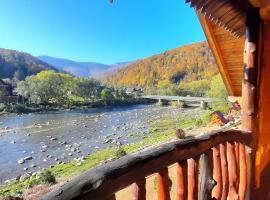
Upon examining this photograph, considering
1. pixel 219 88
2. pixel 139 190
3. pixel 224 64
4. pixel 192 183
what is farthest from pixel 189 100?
pixel 139 190

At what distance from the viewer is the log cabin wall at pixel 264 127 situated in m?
4.44

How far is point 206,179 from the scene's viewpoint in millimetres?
2578

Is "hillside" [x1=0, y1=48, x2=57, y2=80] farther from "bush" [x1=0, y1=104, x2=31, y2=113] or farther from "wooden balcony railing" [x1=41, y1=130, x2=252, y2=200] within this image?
"wooden balcony railing" [x1=41, y1=130, x2=252, y2=200]

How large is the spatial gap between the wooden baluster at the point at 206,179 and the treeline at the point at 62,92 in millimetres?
55373

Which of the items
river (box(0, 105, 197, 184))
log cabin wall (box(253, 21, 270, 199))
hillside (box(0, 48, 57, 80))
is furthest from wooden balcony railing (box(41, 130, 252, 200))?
hillside (box(0, 48, 57, 80))

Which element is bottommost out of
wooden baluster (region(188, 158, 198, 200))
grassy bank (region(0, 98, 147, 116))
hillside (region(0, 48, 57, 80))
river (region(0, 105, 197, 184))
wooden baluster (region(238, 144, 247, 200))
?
river (region(0, 105, 197, 184))

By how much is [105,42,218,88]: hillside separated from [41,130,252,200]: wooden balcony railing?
407 ft

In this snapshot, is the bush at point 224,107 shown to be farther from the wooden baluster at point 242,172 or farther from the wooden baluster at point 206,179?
the wooden baluster at point 206,179

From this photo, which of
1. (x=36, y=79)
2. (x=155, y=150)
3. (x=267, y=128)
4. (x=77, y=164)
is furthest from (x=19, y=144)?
(x=36, y=79)

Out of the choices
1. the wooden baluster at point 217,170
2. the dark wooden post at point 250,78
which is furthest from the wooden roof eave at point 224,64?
the wooden baluster at point 217,170

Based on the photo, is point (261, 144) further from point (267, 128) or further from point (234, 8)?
point (234, 8)

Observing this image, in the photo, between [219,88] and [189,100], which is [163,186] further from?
[189,100]

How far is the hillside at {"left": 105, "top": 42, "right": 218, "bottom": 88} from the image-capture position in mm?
134000

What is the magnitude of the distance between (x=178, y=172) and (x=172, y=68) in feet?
479
